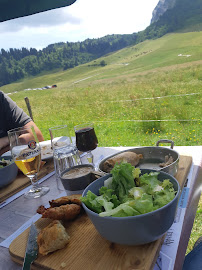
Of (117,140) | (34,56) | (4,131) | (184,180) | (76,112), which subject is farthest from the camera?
(34,56)

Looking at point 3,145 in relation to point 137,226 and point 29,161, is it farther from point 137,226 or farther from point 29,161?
point 137,226

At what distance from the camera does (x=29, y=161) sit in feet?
3.84

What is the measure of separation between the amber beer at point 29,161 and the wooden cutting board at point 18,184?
0.14m

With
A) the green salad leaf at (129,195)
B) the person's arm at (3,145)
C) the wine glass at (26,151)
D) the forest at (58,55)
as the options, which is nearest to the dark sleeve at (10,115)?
the person's arm at (3,145)

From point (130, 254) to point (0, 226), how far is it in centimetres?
59

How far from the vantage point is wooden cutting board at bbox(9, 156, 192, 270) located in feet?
2.18

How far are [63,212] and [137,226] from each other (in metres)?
0.31

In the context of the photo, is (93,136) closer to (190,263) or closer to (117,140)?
(190,263)

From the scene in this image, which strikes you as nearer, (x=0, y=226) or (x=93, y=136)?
(x=0, y=226)

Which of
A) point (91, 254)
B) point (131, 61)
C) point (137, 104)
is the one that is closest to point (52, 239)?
point (91, 254)

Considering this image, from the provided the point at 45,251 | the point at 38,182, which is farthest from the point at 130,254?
the point at 38,182

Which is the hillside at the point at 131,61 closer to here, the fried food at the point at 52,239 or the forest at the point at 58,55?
the forest at the point at 58,55

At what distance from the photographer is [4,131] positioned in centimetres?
293

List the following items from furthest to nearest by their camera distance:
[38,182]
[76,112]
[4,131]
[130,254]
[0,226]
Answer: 1. [76,112]
2. [4,131]
3. [38,182]
4. [0,226]
5. [130,254]
